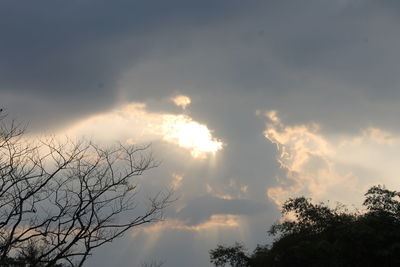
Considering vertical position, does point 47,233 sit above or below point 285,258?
below

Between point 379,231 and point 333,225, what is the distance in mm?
6201

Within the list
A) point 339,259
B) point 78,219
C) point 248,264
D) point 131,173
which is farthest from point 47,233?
point 248,264

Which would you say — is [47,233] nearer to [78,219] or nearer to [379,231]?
[78,219]

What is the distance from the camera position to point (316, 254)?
35406 millimetres

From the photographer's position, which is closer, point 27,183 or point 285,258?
point 27,183

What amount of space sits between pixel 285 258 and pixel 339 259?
6.26 m

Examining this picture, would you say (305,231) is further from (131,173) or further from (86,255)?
(86,255)

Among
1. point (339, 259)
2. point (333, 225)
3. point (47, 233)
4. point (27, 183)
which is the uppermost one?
point (333, 225)

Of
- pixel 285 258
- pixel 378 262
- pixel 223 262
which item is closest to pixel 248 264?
pixel 223 262

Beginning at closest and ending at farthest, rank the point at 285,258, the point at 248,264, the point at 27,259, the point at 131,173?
the point at 27,259 < the point at 131,173 < the point at 285,258 < the point at 248,264

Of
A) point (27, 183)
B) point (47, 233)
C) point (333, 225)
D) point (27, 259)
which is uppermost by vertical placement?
point (333, 225)

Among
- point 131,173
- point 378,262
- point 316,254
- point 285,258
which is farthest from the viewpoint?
point 285,258

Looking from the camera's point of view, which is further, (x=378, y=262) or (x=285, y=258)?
(x=285, y=258)

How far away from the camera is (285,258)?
1502 inches
